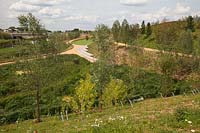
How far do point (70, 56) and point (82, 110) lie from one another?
62449 mm

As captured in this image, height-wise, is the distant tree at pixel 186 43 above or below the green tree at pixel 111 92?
above

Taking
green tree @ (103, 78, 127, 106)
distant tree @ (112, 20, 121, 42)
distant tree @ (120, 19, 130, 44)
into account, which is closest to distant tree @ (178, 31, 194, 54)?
green tree @ (103, 78, 127, 106)

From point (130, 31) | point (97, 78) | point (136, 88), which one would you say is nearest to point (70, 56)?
point (130, 31)

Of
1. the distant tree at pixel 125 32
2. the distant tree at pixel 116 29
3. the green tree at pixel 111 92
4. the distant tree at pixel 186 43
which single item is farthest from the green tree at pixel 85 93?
the distant tree at pixel 116 29

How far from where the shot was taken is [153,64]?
2771 inches

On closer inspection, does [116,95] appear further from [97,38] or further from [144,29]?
[144,29]

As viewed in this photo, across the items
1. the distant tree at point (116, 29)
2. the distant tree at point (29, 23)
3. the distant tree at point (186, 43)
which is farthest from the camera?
the distant tree at point (116, 29)

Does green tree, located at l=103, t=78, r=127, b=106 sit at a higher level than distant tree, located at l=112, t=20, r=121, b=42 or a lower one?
lower

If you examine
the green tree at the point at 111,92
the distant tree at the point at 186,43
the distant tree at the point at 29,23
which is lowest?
the green tree at the point at 111,92

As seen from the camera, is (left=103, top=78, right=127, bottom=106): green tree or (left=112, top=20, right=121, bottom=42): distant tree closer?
(left=103, top=78, right=127, bottom=106): green tree

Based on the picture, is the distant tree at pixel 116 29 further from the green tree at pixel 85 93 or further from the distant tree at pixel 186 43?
the green tree at pixel 85 93

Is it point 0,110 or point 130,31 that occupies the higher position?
point 130,31

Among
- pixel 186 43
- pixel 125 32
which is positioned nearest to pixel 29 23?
pixel 186 43

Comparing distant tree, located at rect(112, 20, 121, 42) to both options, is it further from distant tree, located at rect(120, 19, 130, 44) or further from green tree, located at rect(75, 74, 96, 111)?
green tree, located at rect(75, 74, 96, 111)
